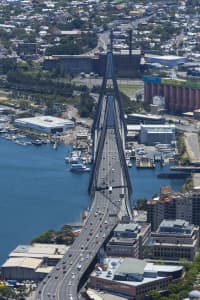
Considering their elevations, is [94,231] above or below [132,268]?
below

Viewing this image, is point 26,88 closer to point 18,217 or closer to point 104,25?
point 104,25

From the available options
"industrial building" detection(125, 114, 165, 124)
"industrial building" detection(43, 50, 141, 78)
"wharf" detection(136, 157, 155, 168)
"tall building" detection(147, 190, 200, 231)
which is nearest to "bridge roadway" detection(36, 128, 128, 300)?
"tall building" detection(147, 190, 200, 231)

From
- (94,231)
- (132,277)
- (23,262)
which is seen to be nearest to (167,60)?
(94,231)

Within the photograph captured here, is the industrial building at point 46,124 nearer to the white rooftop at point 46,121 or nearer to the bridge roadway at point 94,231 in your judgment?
the white rooftop at point 46,121

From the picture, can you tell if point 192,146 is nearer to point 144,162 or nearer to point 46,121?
point 144,162

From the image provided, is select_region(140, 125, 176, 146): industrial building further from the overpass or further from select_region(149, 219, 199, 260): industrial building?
select_region(149, 219, 199, 260): industrial building

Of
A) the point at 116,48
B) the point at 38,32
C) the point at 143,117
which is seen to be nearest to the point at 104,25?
the point at 38,32
